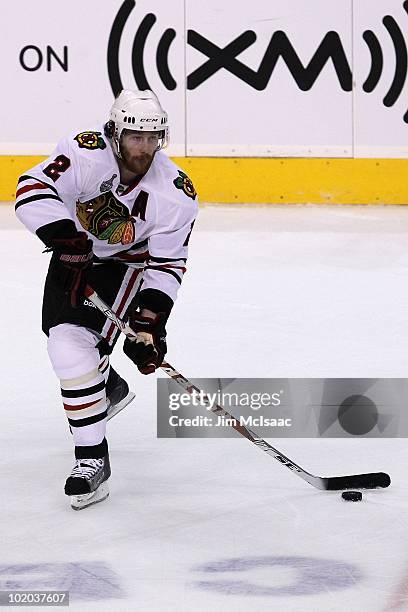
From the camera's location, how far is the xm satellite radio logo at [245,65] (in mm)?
6883

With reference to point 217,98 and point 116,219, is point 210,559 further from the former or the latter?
point 217,98

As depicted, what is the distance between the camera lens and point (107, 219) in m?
2.96

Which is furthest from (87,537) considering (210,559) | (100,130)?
(100,130)

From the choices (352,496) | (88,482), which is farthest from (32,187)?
(352,496)

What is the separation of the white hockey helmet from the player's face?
1cm

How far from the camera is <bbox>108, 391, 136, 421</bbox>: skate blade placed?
3.45 metres

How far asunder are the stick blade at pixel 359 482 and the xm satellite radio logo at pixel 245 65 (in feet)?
14.2

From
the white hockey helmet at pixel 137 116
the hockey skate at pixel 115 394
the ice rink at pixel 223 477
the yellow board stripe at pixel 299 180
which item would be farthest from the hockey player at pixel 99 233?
the yellow board stripe at pixel 299 180

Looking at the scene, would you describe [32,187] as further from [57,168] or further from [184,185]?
[184,185]

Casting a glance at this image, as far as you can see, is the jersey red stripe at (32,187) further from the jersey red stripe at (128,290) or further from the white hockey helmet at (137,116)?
the jersey red stripe at (128,290)

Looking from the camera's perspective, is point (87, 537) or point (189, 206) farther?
point (189, 206)

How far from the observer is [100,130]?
2.95m

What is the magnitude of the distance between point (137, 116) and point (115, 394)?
0.93 meters

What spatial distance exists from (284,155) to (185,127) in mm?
551
